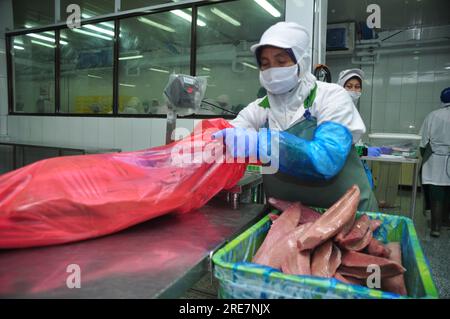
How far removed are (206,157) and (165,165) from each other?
0.13 metres

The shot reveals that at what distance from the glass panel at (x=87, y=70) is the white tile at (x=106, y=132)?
170 millimetres

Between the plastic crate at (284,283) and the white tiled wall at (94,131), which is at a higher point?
the white tiled wall at (94,131)

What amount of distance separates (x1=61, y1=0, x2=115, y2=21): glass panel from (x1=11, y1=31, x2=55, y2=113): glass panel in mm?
453

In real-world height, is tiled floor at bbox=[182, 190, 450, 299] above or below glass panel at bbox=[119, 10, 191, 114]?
below

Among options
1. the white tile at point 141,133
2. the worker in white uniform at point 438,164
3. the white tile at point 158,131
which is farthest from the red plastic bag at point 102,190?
the worker in white uniform at point 438,164

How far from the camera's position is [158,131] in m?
3.62

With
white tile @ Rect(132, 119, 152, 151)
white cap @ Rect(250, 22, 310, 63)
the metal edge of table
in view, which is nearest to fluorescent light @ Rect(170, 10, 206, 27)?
white tile @ Rect(132, 119, 152, 151)

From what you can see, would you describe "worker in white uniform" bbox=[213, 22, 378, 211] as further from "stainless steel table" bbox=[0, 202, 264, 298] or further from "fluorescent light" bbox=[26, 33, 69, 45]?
"fluorescent light" bbox=[26, 33, 69, 45]

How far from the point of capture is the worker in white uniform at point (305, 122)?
101cm

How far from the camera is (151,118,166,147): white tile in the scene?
3.61 m

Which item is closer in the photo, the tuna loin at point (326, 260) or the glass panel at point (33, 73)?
the tuna loin at point (326, 260)

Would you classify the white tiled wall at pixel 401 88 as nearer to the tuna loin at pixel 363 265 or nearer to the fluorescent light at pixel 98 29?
the fluorescent light at pixel 98 29

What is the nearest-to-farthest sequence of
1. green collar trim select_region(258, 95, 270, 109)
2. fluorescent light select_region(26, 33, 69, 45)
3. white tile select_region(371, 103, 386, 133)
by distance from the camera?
green collar trim select_region(258, 95, 270, 109) → fluorescent light select_region(26, 33, 69, 45) → white tile select_region(371, 103, 386, 133)

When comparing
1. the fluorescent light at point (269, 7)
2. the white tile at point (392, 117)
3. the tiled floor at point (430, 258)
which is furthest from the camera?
the white tile at point (392, 117)
